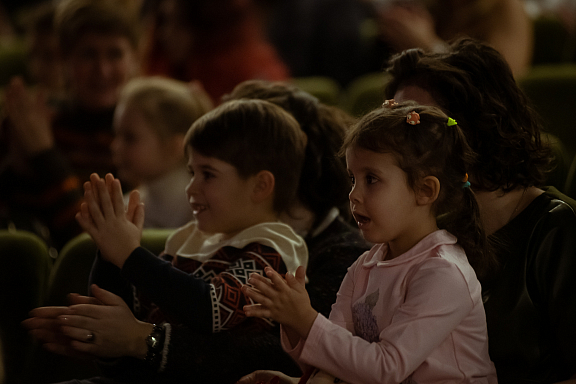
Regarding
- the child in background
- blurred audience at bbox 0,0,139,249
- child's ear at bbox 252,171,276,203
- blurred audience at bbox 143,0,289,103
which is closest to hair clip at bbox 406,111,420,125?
child's ear at bbox 252,171,276,203

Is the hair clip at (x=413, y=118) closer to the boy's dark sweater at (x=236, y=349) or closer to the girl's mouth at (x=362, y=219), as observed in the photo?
the girl's mouth at (x=362, y=219)

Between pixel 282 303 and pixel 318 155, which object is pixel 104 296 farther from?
pixel 318 155

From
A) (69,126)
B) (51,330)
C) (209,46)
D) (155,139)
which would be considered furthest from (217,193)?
(209,46)

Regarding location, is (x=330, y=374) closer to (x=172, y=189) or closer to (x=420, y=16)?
(x=172, y=189)

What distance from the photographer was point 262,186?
1511 millimetres

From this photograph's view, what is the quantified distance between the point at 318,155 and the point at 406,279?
508 mm

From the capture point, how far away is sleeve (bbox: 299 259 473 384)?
1053mm

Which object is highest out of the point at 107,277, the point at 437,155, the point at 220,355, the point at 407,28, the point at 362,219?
the point at 407,28

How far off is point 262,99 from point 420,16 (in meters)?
2.19

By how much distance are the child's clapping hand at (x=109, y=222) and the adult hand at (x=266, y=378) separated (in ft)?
1.09

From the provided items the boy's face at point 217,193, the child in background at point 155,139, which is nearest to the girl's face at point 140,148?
the child in background at point 155,139

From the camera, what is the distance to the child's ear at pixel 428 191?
1130mm

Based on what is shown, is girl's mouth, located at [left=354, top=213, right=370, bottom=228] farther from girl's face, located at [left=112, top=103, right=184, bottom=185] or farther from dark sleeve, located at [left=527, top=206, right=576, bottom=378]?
girl's face, located at [left=112, top=103, right=184, bottom=185]

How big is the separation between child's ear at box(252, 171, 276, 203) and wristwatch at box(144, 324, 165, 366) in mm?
368
